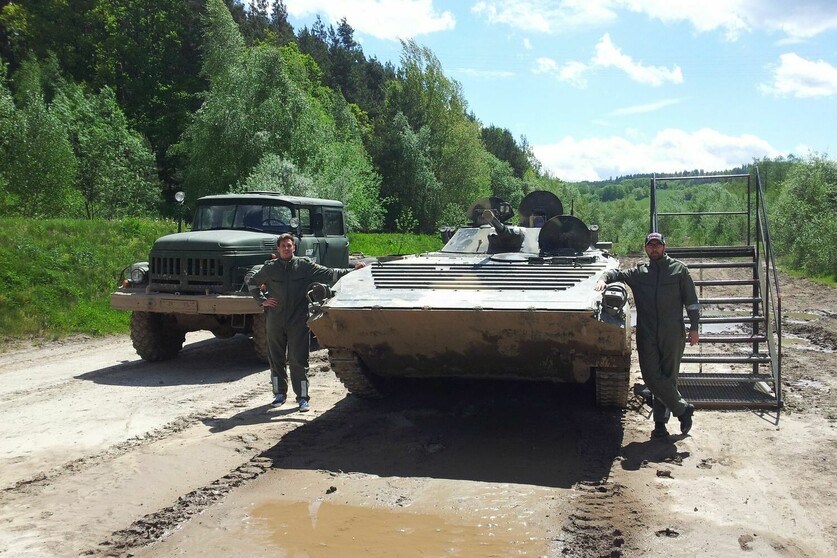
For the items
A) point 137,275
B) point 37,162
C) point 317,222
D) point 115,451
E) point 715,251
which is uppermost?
point 37,162

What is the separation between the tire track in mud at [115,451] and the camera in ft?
16.6

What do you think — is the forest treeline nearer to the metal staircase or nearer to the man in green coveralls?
the metal staircase

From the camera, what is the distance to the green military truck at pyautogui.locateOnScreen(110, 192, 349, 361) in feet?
30.1

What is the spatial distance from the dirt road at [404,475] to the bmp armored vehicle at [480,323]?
498 mm

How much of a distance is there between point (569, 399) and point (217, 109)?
23109mm

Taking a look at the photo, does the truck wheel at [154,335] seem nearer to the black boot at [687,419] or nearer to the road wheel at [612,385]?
the road wheel at [612,385]

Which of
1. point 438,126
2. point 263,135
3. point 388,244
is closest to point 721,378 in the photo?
point 263,135

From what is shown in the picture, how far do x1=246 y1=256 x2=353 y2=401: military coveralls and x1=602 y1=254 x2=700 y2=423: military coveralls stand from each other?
2.69 m

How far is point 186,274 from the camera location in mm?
9445

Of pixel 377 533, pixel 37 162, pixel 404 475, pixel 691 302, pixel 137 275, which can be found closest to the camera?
pixel 377 533

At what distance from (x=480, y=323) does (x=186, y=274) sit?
484 centimetres

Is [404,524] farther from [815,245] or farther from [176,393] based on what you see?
[815,245]

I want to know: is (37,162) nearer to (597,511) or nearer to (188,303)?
(188,303)

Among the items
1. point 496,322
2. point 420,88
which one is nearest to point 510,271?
point 496,322
